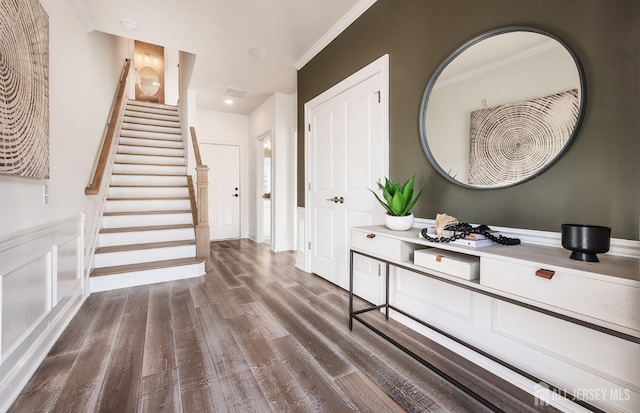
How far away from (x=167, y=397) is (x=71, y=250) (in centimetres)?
166

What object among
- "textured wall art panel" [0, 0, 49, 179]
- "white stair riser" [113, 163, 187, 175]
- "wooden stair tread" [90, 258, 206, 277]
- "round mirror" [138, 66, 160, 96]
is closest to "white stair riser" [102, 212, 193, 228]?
"wooden stair tread" [90, 258, 206, 277]

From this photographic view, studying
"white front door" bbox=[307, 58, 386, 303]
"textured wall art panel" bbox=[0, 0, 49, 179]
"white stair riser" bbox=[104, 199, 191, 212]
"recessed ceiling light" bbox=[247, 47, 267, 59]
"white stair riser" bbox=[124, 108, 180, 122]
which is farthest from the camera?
"white stair riser" bbox=[124, 108, 180, 122]

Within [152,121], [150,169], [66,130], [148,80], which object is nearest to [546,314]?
[66,130]

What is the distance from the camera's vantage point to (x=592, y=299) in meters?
0.90

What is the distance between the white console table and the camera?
888 millimetres

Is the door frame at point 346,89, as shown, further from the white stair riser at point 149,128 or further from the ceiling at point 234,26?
the white stair riser at point 149,128

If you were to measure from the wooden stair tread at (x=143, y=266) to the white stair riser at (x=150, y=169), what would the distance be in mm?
1856

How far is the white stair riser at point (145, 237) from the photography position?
326 cm

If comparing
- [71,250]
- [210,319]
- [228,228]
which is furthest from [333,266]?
[228,228]

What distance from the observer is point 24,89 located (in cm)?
144

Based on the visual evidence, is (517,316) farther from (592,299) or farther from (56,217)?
(56,217)

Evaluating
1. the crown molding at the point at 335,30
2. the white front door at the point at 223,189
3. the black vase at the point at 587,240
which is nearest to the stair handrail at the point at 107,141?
the white front door at the point at 223,189

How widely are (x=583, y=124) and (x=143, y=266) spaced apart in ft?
12.3

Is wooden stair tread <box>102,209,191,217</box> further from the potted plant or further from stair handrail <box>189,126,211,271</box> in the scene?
the potted plant
